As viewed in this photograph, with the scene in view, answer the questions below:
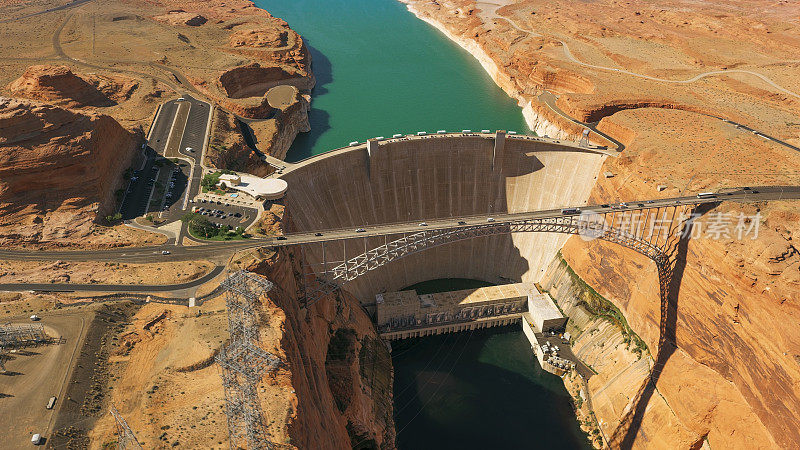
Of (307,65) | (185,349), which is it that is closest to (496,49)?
(307,65)

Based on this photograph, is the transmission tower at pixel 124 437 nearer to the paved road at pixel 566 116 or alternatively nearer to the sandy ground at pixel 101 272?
the sandy ground at pixel 101 272

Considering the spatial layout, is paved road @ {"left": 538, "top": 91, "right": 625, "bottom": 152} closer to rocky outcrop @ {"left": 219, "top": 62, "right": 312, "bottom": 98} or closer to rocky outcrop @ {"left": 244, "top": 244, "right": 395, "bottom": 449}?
rocky outcrop @ {"left": 244, "top": 244, "right": 395, "bottom": 449}

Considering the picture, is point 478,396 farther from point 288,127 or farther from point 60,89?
point 60,89

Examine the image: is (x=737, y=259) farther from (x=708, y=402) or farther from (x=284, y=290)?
(x=284, y=290)

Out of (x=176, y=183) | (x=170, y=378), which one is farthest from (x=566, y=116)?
(x=170, y=378)

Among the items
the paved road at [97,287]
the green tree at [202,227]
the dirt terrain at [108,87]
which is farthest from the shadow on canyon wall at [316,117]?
the paved road at [97,287]

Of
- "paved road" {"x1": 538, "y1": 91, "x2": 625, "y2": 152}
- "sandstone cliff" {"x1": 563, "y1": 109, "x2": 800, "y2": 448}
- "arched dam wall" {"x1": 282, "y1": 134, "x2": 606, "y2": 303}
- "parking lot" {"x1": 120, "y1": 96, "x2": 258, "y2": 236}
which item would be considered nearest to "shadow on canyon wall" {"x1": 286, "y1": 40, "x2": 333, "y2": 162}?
"parking lot" {"x1": 120, "y1": 96, "x2": 258, "y2": 236}
